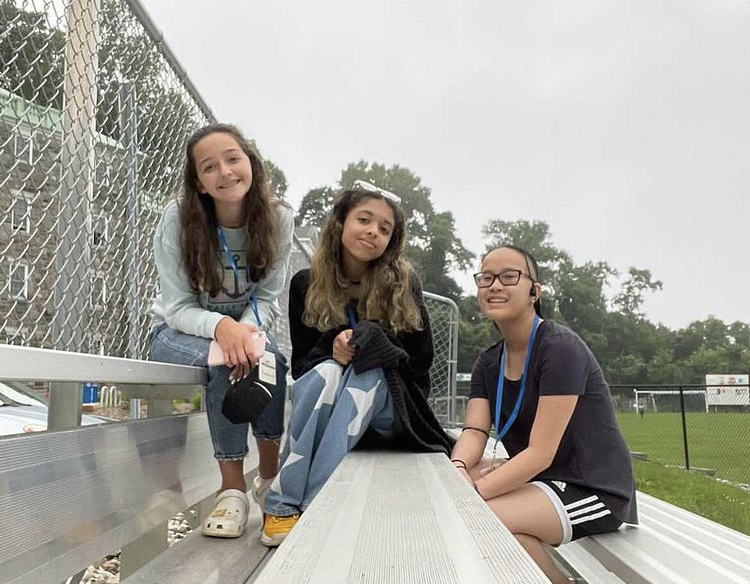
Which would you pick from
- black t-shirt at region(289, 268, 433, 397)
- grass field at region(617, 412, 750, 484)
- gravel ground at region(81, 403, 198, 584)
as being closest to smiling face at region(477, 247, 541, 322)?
black t-shirt at region(289, 268, 433, 397)

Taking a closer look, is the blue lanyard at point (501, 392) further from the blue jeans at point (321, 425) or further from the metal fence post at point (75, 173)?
the metal fence post at point (75, 173)

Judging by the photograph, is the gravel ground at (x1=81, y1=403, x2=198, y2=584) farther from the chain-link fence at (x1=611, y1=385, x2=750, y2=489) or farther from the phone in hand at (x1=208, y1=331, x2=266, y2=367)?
the chain-link fence at (x1=611, y1=385, x2=750, y2=489)

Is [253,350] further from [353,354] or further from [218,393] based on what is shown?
[353,354]

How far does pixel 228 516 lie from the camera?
1.80 metres

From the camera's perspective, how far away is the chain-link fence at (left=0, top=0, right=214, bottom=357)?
1559 millimetres

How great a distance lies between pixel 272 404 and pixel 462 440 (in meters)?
0.59

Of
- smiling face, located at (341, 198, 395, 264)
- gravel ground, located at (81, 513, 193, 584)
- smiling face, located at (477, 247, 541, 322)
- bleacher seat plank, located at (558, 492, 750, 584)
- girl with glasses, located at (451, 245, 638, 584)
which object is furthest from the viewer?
gravel ground, located at (81, 513, 193, 584)

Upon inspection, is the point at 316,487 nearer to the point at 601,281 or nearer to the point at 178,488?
the point at 178,488

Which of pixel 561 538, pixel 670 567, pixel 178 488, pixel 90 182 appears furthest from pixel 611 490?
pixel 90 182

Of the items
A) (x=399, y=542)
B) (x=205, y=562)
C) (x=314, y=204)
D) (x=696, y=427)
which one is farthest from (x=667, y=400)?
(x=314, y=204)

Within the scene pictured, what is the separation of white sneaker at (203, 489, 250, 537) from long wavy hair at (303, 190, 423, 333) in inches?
22.9

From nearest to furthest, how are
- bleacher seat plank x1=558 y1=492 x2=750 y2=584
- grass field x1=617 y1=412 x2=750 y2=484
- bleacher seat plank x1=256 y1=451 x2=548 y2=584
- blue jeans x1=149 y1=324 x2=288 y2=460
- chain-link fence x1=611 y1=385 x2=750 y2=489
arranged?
1. bleacher seat plank x1=256 y1=451 x2=548 y2=584
2. bleacher seat plank x1=558 y1=492 x2=750 y2=584
3. blue jeans x1=149 y1=324 x2=288 y2=460
4. chain-link fence x1=611 y1=385 x2=750 y2=489
5. grass field x1=617 y1=412 x2=750 y2=484

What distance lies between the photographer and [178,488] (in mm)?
1896

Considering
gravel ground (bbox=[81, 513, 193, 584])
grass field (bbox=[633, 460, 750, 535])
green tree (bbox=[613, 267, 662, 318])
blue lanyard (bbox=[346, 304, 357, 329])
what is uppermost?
green tree (bbox=[613, 267, 662, 318])
